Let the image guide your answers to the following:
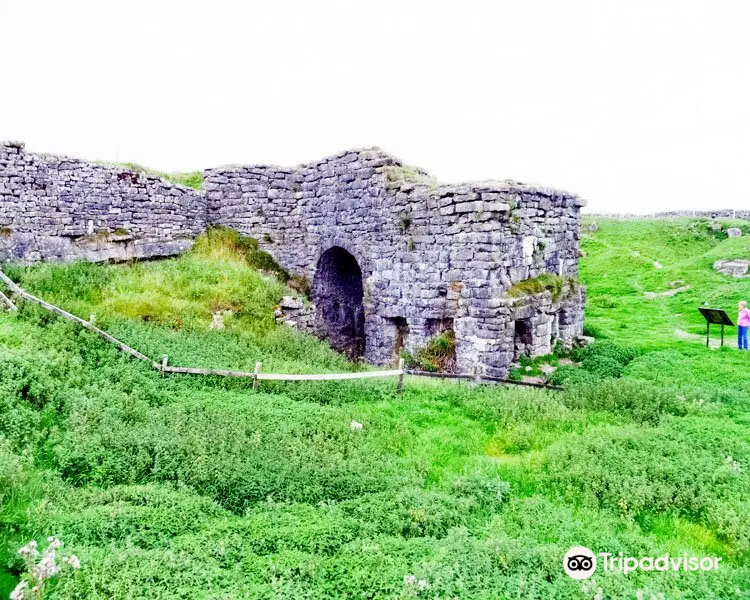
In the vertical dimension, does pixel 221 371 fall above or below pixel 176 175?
below

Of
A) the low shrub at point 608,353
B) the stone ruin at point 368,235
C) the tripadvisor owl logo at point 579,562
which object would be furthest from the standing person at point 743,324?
the tripadvisor owl logo at point 579,562

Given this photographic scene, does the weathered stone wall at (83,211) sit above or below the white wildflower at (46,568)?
above

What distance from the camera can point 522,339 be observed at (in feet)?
44.2

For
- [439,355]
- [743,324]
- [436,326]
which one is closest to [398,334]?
[436,326]

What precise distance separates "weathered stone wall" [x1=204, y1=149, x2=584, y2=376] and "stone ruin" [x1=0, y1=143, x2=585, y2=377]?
0.11 feet

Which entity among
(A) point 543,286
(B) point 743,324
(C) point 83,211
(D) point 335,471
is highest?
(C) point 83,211

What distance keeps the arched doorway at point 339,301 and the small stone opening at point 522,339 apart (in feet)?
18.8

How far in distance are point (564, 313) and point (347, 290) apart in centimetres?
692

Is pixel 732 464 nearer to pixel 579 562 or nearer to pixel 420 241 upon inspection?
pixel 579 562

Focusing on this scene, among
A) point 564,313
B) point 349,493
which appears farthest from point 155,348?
point 564,313

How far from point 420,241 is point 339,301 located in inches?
197

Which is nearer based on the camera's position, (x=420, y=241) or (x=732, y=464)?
(x=732, y=464)

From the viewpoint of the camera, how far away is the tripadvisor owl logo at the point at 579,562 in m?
4.89

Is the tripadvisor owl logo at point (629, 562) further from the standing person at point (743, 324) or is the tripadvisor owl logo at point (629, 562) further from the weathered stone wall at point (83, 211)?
the weathered stone wall at point (83, 211)
